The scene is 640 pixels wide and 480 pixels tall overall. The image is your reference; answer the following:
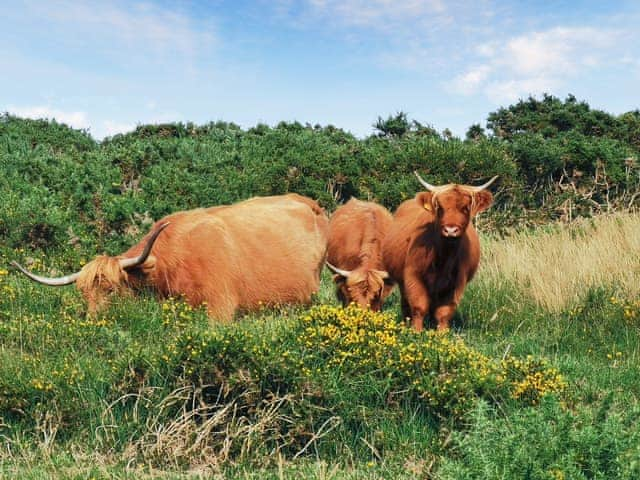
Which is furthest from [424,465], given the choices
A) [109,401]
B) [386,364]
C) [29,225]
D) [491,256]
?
[29,225]

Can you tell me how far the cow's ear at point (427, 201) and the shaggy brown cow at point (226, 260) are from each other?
6.86 feet

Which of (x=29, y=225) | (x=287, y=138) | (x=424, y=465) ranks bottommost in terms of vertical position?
(x=424, y=465)

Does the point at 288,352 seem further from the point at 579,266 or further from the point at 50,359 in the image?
the point at 579,266

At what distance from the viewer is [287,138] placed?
53.0 feet

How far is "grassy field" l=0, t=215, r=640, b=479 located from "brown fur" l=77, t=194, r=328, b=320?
75 cm

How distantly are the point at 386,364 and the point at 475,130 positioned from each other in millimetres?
17783

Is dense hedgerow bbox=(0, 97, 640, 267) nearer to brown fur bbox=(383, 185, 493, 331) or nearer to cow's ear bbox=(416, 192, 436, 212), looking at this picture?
brown fur bbox=(383, 185, 493, 331)

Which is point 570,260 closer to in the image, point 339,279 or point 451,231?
point 339,279

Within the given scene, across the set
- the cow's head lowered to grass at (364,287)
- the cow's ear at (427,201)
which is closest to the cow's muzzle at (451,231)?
the cow's ear at (427,201)

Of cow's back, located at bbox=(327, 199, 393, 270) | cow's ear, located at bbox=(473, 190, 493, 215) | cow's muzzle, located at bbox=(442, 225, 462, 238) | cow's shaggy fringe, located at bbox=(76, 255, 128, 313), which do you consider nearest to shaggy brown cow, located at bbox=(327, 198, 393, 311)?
cow's back, located at bbox=(327, 199, 393, 270)

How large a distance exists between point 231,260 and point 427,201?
2221 mm

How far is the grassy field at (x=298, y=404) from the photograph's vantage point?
4.17m

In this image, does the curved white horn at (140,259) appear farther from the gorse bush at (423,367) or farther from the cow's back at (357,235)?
the cow's back at (357,235)

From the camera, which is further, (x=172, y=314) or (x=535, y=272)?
(x=535, y=272)
